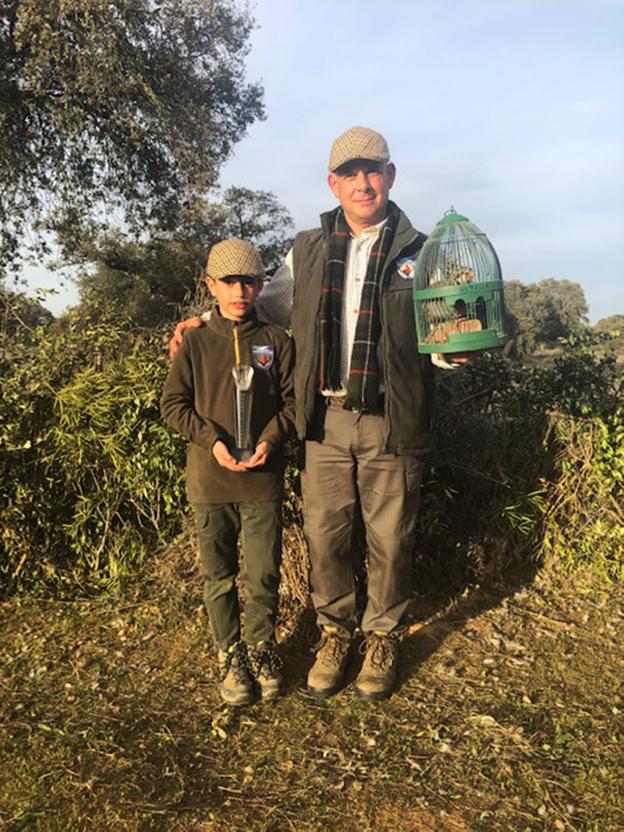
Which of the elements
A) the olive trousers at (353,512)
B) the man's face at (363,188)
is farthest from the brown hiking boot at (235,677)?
the man's face at (363,188)

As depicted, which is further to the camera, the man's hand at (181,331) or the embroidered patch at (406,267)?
the man's hand at (181,331)

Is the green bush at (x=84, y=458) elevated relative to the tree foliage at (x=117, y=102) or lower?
lower

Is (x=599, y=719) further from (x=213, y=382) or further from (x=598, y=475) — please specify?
(x=213, y=382)

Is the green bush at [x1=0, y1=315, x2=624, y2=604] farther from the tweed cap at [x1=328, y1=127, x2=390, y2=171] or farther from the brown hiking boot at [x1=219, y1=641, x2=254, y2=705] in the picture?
the tweed cap at [x1=328, y1=127, x2=390, y2=171]

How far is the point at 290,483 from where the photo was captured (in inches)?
150

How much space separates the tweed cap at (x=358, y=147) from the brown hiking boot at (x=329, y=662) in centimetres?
212

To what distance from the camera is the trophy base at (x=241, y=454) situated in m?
3.11

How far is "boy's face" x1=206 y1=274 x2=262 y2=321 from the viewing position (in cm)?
315

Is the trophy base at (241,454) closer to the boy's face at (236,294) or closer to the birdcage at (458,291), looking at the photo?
the boy's face at (236,294)

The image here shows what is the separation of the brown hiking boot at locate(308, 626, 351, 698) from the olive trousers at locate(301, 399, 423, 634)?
5 centimetres

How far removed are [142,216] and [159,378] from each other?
33.9ft

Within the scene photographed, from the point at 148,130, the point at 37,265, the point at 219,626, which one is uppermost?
the point at 148,130

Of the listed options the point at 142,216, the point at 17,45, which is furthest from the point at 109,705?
the point at 142,216

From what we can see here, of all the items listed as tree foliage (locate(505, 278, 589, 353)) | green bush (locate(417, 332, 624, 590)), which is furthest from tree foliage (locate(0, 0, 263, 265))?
green bush (locate(417, 332, 624, 590))
